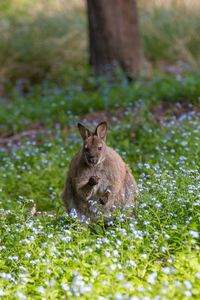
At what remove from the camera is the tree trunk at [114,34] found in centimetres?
1108

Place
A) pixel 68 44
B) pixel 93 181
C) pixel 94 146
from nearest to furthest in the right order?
pixel 93 181, pixel 94 146, pixel 68 44

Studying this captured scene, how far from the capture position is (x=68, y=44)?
1392 centimetres

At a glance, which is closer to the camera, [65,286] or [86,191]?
[65,286]

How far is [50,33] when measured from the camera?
1464cm

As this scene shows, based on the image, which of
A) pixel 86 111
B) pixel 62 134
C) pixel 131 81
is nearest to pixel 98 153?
pixel 62 134

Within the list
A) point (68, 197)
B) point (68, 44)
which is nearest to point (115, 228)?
point (68, 197)

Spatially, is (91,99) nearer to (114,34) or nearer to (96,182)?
(114,34)

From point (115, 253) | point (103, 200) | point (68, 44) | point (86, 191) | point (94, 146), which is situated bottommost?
point (115, 253)

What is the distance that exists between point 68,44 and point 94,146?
9.28 m

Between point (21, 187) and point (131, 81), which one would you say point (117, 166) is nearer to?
point (21, 187)

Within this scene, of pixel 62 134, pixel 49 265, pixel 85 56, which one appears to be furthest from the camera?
pixel 85 56

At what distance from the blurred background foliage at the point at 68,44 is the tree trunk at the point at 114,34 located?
1.42 meters

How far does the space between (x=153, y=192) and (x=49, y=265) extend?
1665mm

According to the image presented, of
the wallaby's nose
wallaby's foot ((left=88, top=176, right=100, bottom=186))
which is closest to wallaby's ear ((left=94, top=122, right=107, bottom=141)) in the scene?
the wallaby's nose
